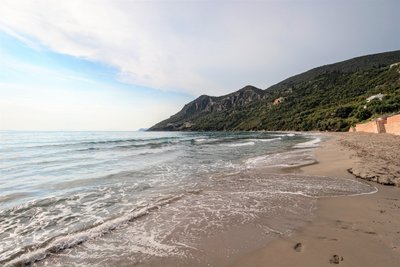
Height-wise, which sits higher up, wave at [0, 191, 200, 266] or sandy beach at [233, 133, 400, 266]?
wave at [0, 191, 200, 266]

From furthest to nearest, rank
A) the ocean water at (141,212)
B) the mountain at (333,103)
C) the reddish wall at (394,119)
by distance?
1. the mountain at (333,103)
2. the reddish wall at (394,119)
3. the ocean water at (141,212)

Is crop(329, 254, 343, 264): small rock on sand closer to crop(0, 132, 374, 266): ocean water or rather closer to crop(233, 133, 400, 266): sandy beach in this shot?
crop(233, 133, 400, 266): sandy beach

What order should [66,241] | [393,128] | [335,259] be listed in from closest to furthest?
1. [335,259]
2. [66,241]
3. [393,128]

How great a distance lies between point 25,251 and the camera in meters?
6.09

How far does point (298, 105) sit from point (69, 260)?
496ft

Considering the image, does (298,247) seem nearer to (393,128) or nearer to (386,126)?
(393,128)

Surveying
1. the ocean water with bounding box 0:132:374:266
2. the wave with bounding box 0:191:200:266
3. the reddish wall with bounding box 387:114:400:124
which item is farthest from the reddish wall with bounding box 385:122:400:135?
the wave with bounding box 0:191:200:266

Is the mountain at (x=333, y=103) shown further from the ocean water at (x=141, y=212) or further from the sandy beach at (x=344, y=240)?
the sandy beach at (x=344, y=240)

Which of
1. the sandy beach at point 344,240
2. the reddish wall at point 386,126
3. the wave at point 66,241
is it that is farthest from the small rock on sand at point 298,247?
the reddish wall at point 386,126

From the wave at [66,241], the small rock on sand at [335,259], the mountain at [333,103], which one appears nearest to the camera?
the small rock on sand at [335,259]

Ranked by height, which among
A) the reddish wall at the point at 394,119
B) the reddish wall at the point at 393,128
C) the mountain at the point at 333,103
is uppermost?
the mountain at the point at 333,103

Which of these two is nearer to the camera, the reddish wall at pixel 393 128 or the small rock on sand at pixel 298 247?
the small rock on sand at pixel 298 247

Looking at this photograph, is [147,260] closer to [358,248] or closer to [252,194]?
[358,248]

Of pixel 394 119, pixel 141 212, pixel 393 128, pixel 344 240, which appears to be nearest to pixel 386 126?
pixel 393 128
